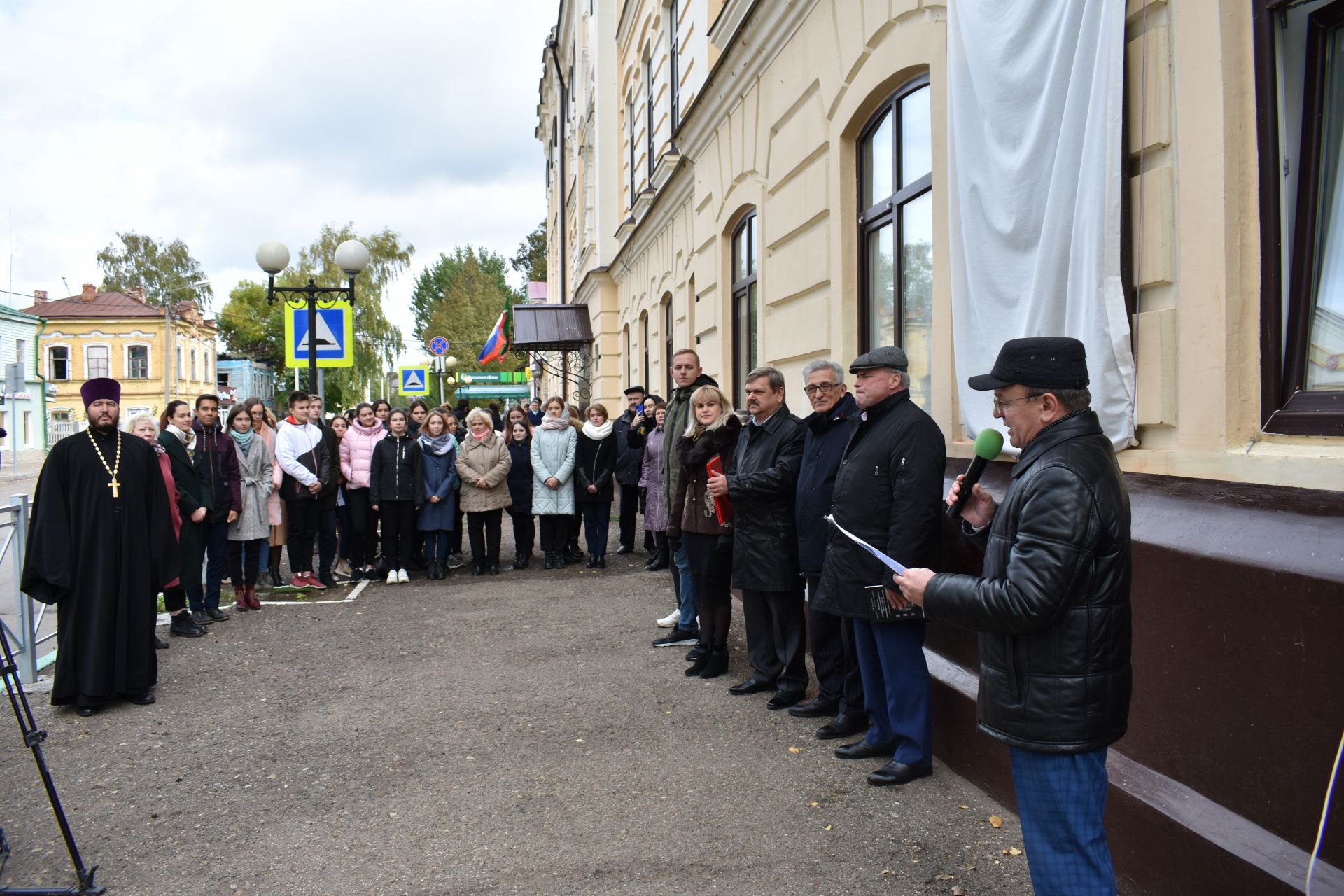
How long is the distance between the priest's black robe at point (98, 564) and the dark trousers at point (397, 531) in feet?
13.3

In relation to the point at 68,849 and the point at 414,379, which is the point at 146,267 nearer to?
the point at 414,379

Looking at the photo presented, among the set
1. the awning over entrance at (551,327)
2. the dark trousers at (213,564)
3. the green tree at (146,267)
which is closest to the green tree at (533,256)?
the green tree at (146,267)

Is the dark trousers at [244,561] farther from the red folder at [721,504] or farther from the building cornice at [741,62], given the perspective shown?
the building cornice at [741,62]

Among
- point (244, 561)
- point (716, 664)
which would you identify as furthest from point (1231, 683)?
point (244, 561)

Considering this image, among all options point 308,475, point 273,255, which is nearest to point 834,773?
point 308,475

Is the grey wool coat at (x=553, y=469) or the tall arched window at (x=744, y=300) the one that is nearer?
the tall arched window at (x=744, y=300)

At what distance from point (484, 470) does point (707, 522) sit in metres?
5.25

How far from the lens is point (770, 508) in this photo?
5824mm

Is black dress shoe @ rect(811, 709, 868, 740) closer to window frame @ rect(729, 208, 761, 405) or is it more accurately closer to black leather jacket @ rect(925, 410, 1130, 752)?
black leather jacket @ rect(925, 410, 1130, 752)

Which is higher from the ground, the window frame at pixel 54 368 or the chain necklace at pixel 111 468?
the window frame at pixel 54 368

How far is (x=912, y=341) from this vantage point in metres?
6.34

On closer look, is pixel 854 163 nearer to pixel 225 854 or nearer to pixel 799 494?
pixel 799 494

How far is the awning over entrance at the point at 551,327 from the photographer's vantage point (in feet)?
77.2

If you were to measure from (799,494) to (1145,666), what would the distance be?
2.29 m
